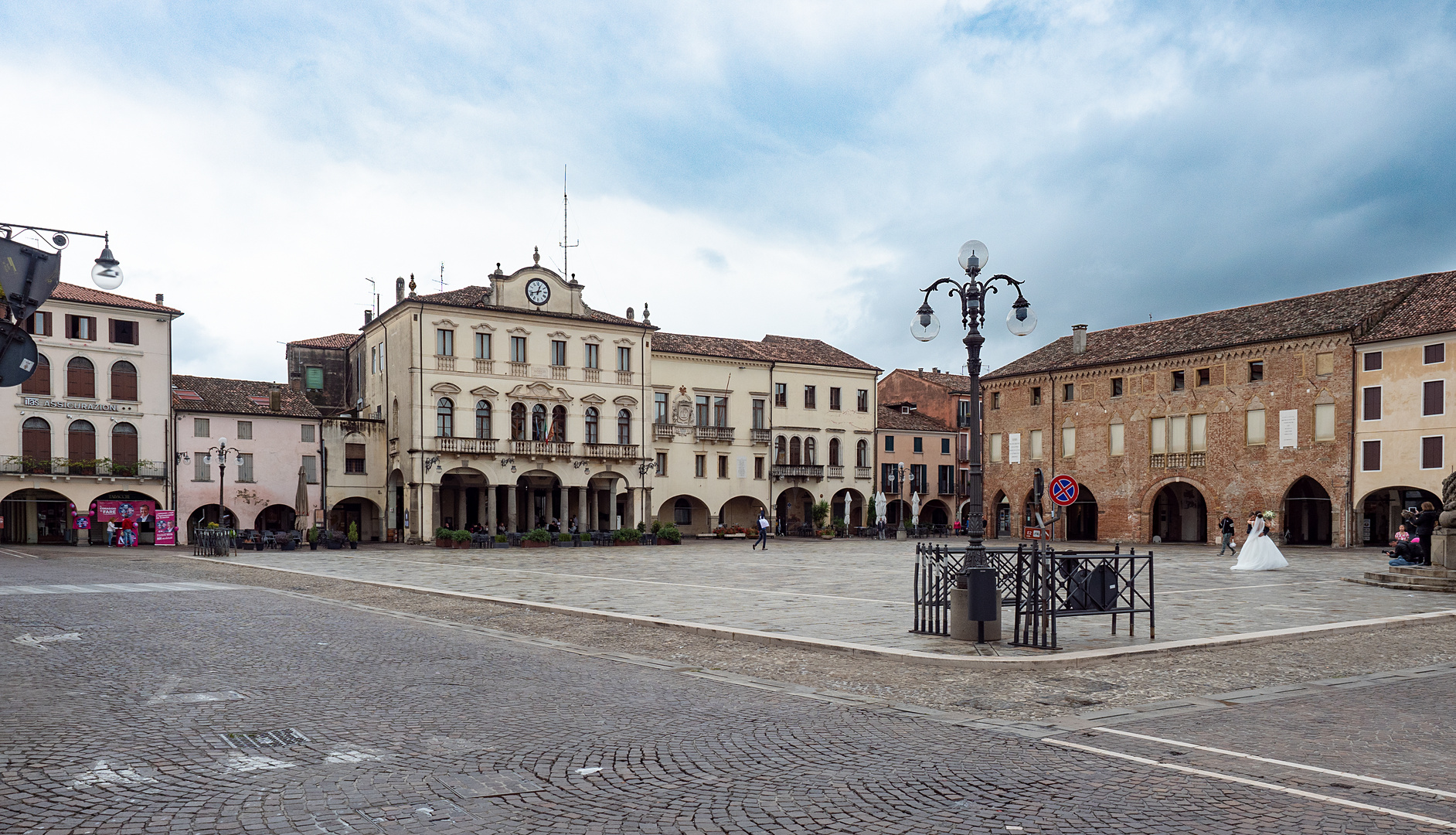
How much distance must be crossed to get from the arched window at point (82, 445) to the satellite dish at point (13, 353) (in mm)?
41991

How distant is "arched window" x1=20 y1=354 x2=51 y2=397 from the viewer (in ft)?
143

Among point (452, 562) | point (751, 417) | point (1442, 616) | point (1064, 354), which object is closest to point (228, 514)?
point (452, 562)

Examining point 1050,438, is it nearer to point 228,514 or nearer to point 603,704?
point 228,514

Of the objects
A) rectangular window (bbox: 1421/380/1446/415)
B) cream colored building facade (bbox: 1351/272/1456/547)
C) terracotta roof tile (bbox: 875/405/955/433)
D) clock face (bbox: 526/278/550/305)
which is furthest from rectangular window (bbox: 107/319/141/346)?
rectangular window (bbox: 1421/380/1446/415)

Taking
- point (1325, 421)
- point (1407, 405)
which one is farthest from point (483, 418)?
point (1407, 405)

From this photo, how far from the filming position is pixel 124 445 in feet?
151

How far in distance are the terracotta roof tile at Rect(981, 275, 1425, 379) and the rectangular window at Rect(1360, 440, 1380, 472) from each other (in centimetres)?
484

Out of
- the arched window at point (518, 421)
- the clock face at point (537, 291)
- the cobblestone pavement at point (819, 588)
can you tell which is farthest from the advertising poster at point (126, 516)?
the clock face at point (537, 291)

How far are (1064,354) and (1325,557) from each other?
2377 cm

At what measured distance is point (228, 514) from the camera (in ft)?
160

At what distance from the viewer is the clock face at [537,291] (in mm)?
50812

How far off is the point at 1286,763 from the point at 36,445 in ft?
162

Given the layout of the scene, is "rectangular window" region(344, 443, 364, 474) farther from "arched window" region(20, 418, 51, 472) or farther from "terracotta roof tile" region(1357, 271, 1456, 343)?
"terracotta roof tile" region(1357, 271, 1456, 343)

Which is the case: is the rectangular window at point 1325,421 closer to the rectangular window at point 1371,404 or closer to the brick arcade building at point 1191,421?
the brick arcade building at point 1191,421
